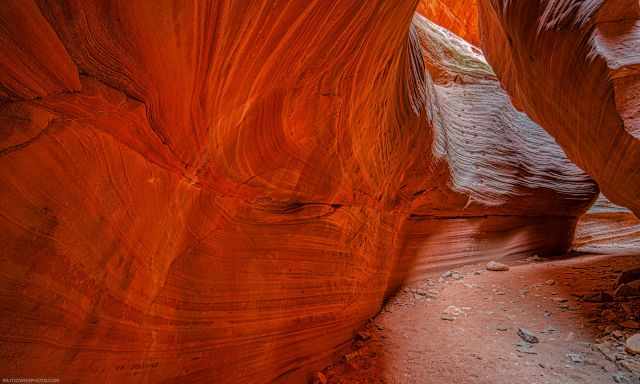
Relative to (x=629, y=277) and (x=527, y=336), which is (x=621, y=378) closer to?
(x=527, y=336)

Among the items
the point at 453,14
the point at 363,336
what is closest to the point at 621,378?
the point at 363,336

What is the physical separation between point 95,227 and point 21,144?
38 cm

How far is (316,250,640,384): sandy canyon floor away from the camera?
276 centimetres

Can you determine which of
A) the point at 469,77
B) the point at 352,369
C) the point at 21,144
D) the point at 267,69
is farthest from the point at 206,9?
the point at 469,77

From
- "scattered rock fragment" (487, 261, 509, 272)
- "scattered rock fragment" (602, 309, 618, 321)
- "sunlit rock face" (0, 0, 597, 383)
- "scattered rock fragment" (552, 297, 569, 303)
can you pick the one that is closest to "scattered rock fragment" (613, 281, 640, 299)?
"scattered rock fragment" (602, 309, 618, 321)

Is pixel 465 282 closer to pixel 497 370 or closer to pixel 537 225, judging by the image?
pixel 497 370

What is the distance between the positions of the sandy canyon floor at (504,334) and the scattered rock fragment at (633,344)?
36 millimetres

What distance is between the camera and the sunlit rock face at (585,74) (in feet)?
11.3

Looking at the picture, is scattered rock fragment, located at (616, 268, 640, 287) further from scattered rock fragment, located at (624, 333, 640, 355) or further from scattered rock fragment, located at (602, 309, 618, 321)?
scattered rock fragment, located at (624, 333, 640, 355)

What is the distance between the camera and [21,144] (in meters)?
0.98

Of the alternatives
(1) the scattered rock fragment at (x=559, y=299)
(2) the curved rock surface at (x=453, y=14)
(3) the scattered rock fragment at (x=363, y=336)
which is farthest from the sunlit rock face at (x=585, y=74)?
(2) the curved rock surface at (x=453, y=14)

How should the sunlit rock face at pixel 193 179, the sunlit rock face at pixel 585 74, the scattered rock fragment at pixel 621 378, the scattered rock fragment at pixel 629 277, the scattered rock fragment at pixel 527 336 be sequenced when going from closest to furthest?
the sunlit rock face at pixel 193 179
the scattered rock fragment at pixel 621 378
the scattered rock fragment at pixel 527 336
the sunlit rock face at pixel 585 74
the scattered rock fragment at pixel 629 277

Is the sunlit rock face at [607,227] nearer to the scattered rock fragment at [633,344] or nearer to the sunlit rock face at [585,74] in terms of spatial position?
the sunlit rock face at [585,74]

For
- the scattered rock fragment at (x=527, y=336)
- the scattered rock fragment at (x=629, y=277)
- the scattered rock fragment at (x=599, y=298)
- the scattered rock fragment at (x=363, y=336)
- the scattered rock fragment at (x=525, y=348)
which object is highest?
the scattered rock fragment at (x=629, y=277)
